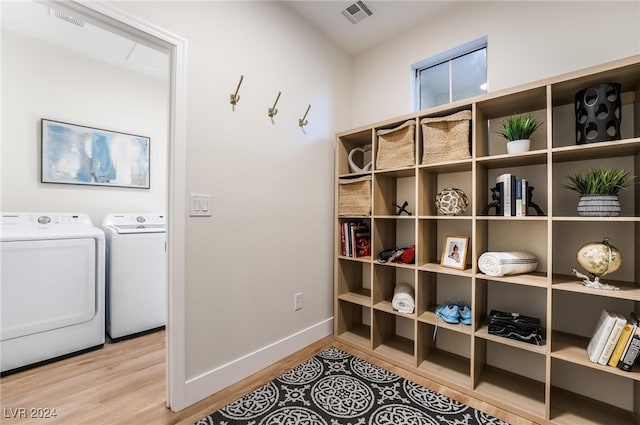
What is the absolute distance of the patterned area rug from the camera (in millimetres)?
1429

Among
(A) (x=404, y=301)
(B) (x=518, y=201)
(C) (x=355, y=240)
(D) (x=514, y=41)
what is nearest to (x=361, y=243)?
(C) (x=355, y=240)

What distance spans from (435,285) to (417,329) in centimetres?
39

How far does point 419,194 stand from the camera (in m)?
1.87

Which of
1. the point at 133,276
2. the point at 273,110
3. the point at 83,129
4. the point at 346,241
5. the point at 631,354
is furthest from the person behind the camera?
the point at 83,129

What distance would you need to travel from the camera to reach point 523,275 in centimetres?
159

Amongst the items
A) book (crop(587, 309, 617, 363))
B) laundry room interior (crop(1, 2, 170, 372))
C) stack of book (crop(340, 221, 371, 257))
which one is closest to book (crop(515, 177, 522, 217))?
book (crop(587, 309, 617, 363))

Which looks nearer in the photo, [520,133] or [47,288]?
[520,133]

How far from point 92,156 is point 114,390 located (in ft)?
6.82

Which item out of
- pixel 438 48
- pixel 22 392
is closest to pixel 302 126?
pixel 438 48

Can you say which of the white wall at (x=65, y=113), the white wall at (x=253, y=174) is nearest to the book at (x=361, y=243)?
the white wall at (x=253, y=174)

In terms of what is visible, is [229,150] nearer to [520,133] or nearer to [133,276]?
[133,276]

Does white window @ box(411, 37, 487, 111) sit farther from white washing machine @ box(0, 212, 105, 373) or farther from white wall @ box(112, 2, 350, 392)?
white washing machine @ box(0, 212, 105, 373)

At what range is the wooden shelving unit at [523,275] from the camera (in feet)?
4.60

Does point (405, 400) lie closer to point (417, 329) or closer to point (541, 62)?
point (417, 329)
